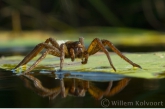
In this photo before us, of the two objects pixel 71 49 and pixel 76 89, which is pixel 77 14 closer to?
pixel 71 49

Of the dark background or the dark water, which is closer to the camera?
the dark water

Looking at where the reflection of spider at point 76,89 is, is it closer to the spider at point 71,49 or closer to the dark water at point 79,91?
the dark water at point 79,91

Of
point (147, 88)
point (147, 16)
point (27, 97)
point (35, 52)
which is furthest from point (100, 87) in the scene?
point (147, 16)

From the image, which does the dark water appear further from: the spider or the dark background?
the dark background

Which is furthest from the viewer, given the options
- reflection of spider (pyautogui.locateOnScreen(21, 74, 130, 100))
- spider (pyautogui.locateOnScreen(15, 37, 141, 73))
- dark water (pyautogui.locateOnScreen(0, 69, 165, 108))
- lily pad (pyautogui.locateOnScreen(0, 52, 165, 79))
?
spider (pyautogui.locateOnScreen(15, 37, 141, 73))

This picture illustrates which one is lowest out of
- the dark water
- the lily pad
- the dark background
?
the dark water

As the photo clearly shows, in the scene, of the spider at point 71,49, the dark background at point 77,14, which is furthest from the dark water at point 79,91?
the dark background at point 77,14

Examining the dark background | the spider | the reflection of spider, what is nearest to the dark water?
the reflection of spider

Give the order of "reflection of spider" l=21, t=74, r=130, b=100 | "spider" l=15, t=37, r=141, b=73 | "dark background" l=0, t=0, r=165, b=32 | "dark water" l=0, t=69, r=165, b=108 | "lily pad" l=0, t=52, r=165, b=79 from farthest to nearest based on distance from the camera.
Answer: "dark background" l=0, t=0, r=165, b=32 → "spider" l=15, t=37, r=141, b=73 → "lily pad" l=0, t=52, r=165, b=79 → "reflection of spider" l=21, t=74, r=130, b=100 → "dark water" l=0, t=69, r=165, b=108
